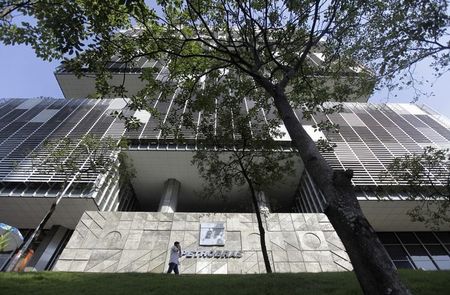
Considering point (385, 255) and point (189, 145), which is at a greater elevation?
point (189, 145)

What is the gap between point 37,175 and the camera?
23.0 meters

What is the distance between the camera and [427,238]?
2547 cm

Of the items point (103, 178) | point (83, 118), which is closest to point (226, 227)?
point (103, 178)

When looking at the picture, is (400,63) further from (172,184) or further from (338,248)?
(172,184)

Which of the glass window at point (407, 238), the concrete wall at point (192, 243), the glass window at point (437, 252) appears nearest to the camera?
the concrete wall at point (192, 243)

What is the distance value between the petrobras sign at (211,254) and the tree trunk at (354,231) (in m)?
15.0

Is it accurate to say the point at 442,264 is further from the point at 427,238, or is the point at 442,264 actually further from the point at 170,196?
the point at 170,196

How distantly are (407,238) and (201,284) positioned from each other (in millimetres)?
21567

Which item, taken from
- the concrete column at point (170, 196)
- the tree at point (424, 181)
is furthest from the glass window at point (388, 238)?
the concrete column at point (170, 196)

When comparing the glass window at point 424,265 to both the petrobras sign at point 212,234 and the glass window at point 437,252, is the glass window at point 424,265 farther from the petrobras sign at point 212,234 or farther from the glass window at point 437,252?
the petrobras sign at point 212,234

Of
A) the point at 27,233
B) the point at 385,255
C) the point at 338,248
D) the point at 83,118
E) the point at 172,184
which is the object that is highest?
the point at 83,118

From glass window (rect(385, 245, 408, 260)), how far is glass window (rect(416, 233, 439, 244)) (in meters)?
1.84

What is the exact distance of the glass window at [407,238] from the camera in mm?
25447

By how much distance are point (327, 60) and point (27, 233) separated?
78.5 ft
